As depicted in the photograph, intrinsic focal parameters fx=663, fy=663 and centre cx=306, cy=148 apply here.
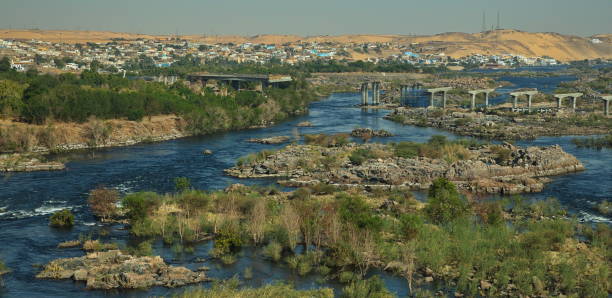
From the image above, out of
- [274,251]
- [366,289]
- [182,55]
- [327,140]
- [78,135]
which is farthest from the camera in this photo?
[182,55]

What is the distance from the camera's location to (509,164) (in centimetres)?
3694

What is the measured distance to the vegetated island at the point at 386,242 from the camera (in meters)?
19.8

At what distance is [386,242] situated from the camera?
23.4 metres

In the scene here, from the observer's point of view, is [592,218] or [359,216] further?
[592,218]

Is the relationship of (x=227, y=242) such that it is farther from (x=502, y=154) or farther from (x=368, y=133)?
(x=368, y=133)

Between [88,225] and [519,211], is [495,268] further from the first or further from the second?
[88,225]

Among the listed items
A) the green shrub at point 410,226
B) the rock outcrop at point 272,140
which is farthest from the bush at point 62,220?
the rock outcrop at point 272,140

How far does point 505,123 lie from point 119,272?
142 feet

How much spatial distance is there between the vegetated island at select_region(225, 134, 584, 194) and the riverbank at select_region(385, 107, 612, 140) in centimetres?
1037

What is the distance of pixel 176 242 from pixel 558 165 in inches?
911

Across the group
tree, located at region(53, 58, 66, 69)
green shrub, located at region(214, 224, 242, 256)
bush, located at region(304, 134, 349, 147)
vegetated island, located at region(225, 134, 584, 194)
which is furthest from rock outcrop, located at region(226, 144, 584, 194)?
tree, located at region(53, 58, 66, 69)

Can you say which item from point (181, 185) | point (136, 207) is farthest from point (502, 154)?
point (136, 207)

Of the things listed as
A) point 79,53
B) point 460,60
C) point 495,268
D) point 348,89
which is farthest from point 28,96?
point 460,60

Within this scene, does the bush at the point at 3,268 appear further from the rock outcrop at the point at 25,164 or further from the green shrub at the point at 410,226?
the rock outcrop at the point at 25,164
